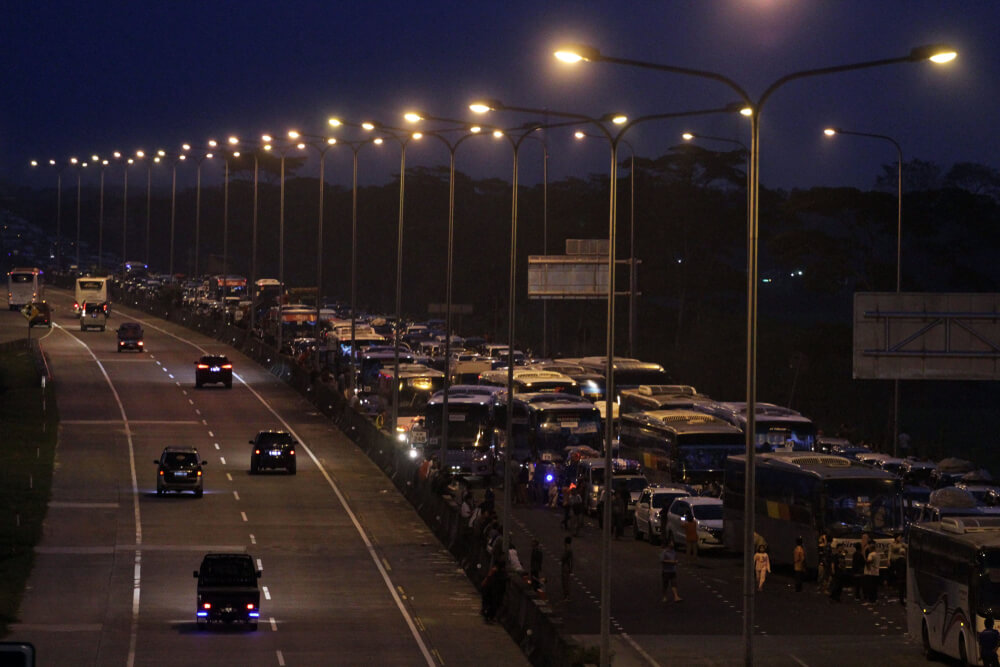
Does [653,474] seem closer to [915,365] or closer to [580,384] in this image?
[580,384]

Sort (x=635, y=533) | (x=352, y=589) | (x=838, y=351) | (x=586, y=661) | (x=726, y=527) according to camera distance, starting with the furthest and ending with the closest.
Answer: (x=838, y=351)
(x=635, y=533)
(x=726, y=527)
(x=352, y=589)
(x=586, y=661)

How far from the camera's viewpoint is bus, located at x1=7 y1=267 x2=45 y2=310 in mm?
120812

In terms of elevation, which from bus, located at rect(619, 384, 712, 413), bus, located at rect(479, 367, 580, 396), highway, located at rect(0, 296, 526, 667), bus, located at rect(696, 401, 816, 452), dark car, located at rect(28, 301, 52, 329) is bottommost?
highway, located at rect(0, 296, 526, 667)

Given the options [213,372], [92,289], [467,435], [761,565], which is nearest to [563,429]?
[467,435]

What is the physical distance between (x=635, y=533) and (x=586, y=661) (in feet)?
76.6

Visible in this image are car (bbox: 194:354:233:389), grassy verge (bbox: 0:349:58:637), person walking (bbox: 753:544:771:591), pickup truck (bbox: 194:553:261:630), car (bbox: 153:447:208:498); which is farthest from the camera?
car (bbox: 194:354:233:389)

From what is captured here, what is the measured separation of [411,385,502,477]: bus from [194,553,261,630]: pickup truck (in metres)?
26.5

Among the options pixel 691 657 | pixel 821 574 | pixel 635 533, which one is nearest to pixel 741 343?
pixel 635 533

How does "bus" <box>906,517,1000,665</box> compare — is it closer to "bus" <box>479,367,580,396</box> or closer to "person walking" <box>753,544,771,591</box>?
"person walking" <box>753,544,771,591</box>

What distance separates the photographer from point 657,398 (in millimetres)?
58906

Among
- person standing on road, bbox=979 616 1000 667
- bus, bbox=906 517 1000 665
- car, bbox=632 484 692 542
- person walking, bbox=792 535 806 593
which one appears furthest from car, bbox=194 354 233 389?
person standing on road, bbox=979 616 1000 667

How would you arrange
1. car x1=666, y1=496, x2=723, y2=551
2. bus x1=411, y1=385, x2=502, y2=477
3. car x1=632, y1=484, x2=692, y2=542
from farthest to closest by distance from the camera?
bus x1=411, y1=385, x2=502, y2=477, car x1=632, y1=484, x2=692, y2=542, car x1=666, y1=496, x2=723, y2=551

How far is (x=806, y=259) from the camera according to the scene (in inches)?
3538

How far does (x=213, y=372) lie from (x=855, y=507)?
46.7 meters
